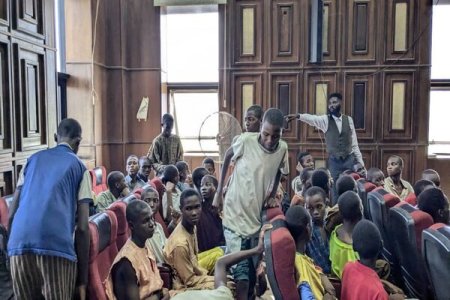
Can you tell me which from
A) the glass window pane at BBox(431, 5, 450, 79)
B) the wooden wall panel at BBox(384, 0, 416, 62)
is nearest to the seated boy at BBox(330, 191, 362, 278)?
the wooden wall panel at BBox(384, 0, 416, 62)

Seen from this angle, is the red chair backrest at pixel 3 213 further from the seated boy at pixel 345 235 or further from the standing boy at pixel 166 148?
the standing boy at pixel 166 148

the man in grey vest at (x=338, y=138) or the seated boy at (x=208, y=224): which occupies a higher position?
the man in grey vest at (x=338, y=138)

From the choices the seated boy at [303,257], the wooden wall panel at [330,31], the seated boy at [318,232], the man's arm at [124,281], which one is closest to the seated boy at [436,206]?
the seated boy at [318,232]

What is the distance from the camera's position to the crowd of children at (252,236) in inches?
63.9

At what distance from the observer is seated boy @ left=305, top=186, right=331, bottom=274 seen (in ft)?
7.09

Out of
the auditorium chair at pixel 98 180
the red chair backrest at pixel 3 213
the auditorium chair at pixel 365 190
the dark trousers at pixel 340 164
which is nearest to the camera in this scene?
the red chair backrest at pixel 3 213

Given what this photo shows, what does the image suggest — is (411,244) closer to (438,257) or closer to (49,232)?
(438,257)

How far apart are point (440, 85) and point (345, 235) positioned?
13.8 ft

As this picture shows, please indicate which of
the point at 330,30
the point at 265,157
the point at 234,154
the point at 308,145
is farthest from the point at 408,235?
the point at 330,30

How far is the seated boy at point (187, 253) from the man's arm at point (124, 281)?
39 cm

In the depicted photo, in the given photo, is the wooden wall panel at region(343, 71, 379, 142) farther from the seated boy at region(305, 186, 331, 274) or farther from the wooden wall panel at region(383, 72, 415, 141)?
the seated boy at region(305, 186, 331, 274)

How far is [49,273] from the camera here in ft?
5.74

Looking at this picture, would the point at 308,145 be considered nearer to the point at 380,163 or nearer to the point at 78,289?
the point at 380,163

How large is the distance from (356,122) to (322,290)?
13.2 ft
